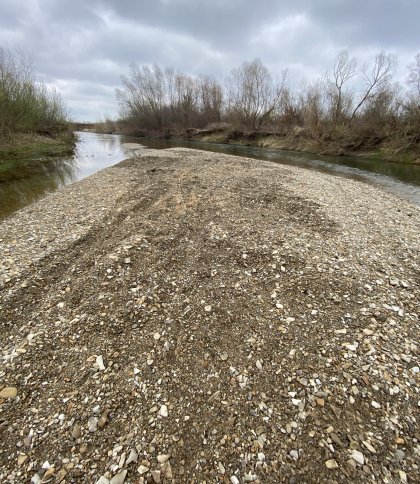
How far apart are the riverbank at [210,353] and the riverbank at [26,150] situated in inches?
804

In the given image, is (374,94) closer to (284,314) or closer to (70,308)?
(284,314)

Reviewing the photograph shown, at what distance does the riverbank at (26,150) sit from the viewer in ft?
78.8

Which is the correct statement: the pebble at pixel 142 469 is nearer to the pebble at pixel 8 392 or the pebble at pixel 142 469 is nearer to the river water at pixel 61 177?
the pebble at pixel 8 392

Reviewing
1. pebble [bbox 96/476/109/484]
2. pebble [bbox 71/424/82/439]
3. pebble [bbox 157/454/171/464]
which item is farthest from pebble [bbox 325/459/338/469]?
pebble [bbox 71/424/82/439]

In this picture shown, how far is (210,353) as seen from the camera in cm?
452

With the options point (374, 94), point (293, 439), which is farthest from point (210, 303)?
point (374, 94)

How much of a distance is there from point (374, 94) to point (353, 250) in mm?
45454

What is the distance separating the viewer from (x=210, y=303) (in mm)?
5680

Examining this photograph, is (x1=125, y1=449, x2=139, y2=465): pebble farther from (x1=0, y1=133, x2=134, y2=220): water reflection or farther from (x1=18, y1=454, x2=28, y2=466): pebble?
(x1=0, y1=133, x2=134, y2=220): water reflection

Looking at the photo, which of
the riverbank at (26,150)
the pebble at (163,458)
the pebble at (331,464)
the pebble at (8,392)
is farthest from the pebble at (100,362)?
the riverbank at (26,150)

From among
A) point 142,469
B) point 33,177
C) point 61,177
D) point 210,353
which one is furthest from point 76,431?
point 33,177

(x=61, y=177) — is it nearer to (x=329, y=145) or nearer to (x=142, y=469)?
(x=142, y=469)

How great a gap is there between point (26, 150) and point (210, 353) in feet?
108

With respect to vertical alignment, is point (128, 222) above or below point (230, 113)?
below
